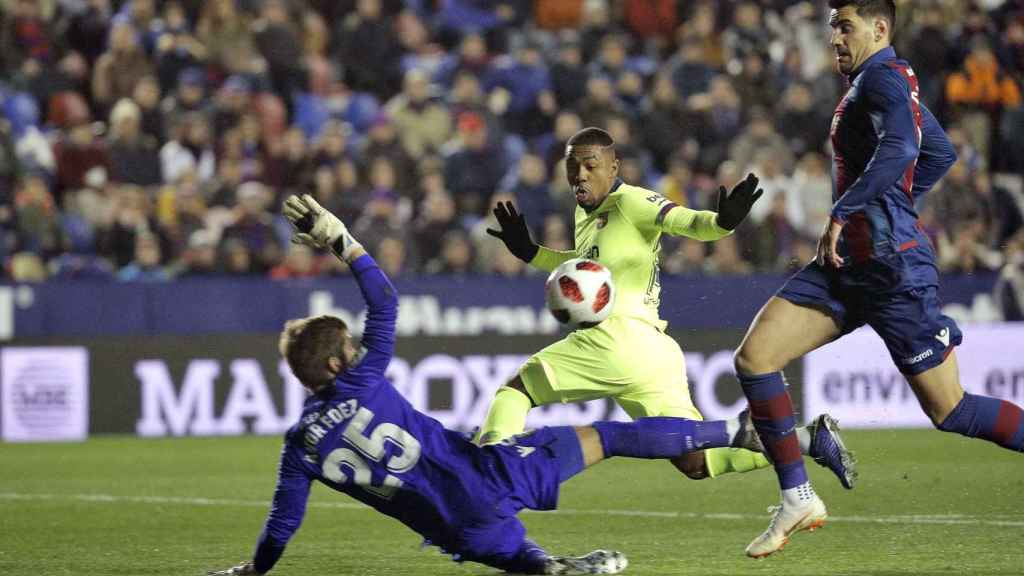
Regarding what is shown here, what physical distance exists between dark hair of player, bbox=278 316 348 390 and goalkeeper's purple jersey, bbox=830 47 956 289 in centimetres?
194

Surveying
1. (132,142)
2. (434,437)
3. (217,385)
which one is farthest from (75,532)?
(132,142)

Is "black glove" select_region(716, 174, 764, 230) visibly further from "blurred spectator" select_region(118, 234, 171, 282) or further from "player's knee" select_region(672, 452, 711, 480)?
"blurred spectator" select_region(118, 234, 171, 282)

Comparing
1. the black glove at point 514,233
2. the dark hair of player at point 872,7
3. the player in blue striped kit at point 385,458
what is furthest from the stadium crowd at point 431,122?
the player in blue striped kit at point 385,458

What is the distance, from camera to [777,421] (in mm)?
6918

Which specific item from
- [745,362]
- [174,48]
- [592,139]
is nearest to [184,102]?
[174,48]

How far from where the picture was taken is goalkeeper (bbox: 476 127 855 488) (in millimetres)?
7562

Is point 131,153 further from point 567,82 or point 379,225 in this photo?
point 567,82

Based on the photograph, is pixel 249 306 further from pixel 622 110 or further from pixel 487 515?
pixel 487 515

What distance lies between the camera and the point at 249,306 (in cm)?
1482

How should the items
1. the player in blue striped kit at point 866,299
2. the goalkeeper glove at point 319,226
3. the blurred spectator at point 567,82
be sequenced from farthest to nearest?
the blurred spectator at point 567,82
the player in blue striped kit at point 866,299
the goalkeeper glove at point 319,226

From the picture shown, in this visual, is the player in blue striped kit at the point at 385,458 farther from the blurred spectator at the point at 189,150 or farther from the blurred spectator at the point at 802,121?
the blurred spectator at the point at 802,121

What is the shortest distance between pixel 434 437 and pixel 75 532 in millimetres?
3101

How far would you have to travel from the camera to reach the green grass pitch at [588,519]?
7043 millimetres

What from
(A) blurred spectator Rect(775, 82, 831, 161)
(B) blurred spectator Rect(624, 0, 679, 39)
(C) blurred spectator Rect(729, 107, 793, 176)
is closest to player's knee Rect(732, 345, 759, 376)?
(C) blurred spectator Rect(729, 107, 793, 176)
